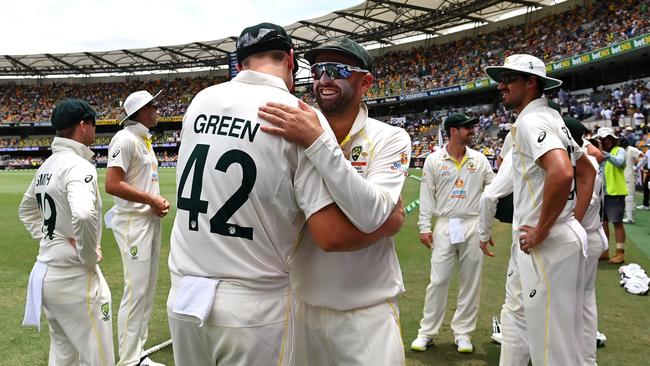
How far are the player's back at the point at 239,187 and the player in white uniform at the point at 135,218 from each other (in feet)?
9.41

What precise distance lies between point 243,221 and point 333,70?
1068mm

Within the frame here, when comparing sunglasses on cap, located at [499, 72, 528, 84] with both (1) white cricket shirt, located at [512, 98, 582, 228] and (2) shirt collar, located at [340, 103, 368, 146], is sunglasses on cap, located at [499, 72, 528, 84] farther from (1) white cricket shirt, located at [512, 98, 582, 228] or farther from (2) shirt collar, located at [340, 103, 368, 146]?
(2) shirt collar, located at [340, 103, 368, 146]

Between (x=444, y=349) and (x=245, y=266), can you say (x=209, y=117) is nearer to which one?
(x=245, y=266)

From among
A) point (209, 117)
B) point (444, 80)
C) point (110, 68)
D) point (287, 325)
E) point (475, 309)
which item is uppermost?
point (110, 68)

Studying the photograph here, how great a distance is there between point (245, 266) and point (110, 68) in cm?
7018

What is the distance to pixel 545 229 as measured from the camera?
3340 millimetres

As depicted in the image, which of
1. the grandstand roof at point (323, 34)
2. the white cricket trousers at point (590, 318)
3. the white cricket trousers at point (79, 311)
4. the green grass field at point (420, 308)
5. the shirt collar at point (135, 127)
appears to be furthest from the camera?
the grandstand roof at point (323, 34)

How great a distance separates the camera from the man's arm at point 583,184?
391 centimetres

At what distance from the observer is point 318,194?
A: 2025 millimetres

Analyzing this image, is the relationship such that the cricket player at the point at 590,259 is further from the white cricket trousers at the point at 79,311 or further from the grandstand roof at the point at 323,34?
the grandstand roof at the point at 323,34

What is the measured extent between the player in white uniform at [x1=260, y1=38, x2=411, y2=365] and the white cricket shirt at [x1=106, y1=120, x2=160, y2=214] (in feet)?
9.30

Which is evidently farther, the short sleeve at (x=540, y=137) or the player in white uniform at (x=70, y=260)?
the player in white uniform at (x=70, y=260)

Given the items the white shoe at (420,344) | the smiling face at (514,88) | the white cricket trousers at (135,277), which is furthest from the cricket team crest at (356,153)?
the white shoe at (420,344)

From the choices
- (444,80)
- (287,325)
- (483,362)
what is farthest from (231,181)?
(444,80)
